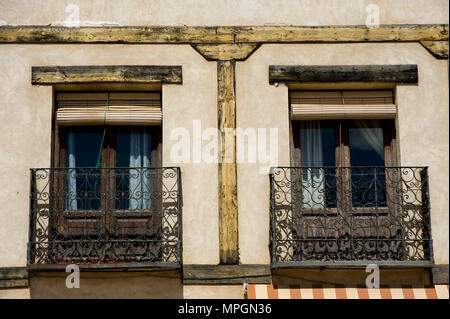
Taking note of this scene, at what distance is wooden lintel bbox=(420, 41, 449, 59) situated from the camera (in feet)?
31.5

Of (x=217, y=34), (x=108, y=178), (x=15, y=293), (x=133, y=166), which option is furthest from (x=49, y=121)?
(x=217, y=34)

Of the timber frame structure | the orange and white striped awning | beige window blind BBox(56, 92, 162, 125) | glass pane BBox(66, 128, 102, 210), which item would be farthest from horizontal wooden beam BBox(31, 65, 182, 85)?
the orange and white striped awning

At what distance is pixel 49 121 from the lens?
941cm

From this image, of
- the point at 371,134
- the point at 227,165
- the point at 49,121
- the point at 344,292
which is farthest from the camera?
the point at 371,134

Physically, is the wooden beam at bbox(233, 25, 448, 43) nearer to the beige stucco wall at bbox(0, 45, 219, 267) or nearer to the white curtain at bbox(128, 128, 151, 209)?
the beige stucco wall at bbox(0, 45, 219, 267)

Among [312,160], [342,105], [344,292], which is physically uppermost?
[342,105]

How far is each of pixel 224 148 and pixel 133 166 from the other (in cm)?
121

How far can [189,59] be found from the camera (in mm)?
9555

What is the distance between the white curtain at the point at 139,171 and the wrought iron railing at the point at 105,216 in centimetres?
1

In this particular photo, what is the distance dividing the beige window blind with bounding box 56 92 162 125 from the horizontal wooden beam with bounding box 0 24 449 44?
2.18 feet

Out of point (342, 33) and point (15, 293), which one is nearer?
point (15, 293)

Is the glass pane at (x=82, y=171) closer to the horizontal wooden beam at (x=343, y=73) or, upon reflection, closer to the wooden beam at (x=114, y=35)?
the wooden beam at (x=114, y=35)

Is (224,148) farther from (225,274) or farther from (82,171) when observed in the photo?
(82,171)
